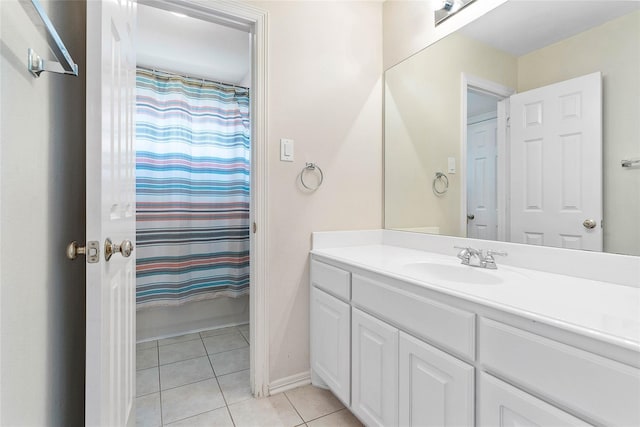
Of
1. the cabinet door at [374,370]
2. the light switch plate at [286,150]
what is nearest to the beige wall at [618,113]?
the cabinet door at [374,370]

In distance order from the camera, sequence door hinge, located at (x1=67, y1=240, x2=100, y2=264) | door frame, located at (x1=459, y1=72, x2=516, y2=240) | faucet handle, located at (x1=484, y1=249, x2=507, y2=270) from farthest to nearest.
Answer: door frame, located at (x1=459, y1=72, x2=516, y2=240) < faucet handle, located at (x1=484, y1=249, x2=507, y2=270) < door hinge, located at (x1=67, y1=240, x2=100, y2=264)

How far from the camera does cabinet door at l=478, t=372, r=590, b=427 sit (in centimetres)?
66

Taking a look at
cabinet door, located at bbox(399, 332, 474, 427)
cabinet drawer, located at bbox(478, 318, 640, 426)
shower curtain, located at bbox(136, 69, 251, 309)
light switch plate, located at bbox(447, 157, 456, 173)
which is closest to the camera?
cabinet drawer, located at bbox(478, 318, 640, 426)

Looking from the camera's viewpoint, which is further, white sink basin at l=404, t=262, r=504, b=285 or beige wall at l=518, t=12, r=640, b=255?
white sink basin at l=404, t=262, r=504, b=285

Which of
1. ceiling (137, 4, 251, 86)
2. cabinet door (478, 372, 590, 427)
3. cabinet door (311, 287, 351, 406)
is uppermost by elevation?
ceiling (137, 4, 251, 86)

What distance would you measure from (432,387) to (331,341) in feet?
2.04

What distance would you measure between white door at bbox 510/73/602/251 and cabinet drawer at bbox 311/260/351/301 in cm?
75

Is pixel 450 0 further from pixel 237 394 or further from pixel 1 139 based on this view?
pixel 237 394

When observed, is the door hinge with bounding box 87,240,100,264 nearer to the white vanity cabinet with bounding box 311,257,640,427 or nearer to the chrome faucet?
the white vanity cabinet with bounding box 311,257,640,427

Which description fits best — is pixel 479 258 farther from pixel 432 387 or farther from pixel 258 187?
pixel 258 187

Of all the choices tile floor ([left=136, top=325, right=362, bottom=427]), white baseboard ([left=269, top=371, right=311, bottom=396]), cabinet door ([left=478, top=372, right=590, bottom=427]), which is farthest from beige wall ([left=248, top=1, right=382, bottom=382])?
cabinet door ([left=478, top=372, right=590, bottom=427])

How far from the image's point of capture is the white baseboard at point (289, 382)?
64.0 inches

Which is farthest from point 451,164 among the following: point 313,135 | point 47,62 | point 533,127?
point 47,62

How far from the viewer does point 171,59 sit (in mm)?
2430
